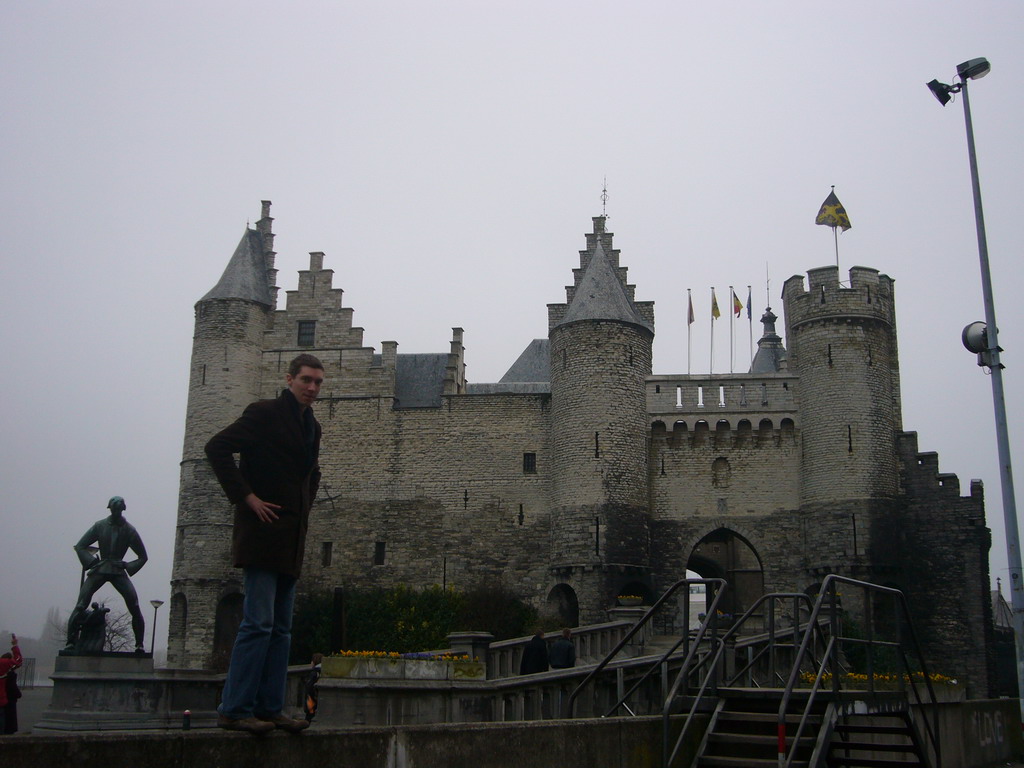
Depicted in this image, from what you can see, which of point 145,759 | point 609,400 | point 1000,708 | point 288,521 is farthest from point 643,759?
point 609,400

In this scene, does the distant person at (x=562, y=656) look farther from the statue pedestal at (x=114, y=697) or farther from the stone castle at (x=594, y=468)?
the stone castle at (x=594, y=468)

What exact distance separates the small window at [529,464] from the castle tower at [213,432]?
926 centimetres

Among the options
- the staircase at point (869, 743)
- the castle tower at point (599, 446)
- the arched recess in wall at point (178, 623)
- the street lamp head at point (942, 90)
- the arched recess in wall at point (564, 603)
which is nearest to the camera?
the staircase at point (869, 743)

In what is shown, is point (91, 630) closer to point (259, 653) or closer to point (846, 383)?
point (259, 653)

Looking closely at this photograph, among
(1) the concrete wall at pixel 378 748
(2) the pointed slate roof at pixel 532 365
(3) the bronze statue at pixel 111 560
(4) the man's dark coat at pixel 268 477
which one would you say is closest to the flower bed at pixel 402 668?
(3) the bronze statue at pixel 111 560

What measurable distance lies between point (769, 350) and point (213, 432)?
91.4 ft

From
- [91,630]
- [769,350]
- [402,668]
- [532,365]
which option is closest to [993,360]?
[402,668]

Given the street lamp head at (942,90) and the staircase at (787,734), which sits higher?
the street lamp head at (942,90)

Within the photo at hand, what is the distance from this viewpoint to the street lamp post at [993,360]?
1245 centimetres

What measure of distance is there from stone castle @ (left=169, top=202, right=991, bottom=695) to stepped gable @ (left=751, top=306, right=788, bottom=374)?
1471cm

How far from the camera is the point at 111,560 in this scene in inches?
605

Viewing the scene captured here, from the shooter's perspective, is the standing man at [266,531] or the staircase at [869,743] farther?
the staircase at [869,743]

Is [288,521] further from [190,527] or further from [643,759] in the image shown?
[190,527]

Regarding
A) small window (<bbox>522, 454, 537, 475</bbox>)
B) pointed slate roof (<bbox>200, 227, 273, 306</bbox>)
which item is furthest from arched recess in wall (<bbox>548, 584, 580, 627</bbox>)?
pointed slate roof (<bbox>200, 227, 273, 306</bbox>)
